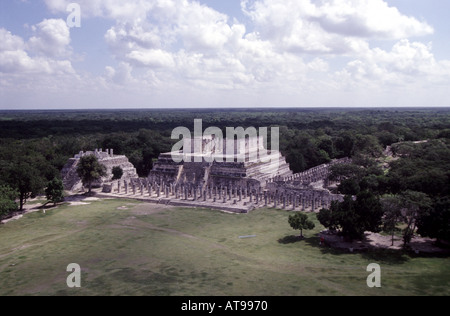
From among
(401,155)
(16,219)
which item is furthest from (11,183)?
(401,155)

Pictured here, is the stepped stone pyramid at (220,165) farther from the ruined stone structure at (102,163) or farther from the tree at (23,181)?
the tree at (23,181)

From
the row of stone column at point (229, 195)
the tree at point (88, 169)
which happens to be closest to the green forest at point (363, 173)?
the tree at point (88, 169)

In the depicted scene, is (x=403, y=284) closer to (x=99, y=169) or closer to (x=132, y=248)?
(x=132, y=248)

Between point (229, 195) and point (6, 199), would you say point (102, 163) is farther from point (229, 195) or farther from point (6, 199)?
point (229, 195)

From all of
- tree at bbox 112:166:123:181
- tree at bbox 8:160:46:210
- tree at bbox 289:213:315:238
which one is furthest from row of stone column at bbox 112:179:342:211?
tree at bbox 8:160:46:210

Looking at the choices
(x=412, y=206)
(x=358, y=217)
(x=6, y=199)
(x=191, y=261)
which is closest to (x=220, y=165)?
(x=358, y=217)
